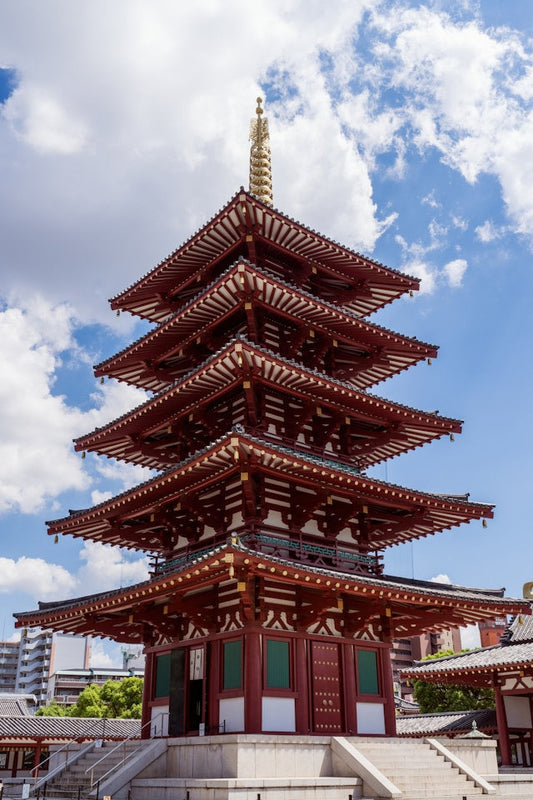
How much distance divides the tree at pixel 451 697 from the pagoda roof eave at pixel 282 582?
25557mm

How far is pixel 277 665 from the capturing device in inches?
829

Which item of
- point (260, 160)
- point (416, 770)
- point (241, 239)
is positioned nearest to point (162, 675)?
point (416, 770)

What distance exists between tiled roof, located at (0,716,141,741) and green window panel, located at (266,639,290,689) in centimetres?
2876

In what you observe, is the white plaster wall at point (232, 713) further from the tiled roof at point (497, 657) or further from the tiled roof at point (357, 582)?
the tiled roof at point (497, 657)

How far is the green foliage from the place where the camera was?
2658 inches

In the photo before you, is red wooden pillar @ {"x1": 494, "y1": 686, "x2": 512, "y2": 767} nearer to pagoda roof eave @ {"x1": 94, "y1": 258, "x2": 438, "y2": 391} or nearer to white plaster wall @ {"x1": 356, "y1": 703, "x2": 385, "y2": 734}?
white plaster wall @ {"x1": 356, "y1": 703, "x2": 385, "y2": 734}

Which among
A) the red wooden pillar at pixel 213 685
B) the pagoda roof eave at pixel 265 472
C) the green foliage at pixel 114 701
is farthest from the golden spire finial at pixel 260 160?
the green foliage at pixel 114 701

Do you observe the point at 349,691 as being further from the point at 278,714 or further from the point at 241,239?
the point at 241,239

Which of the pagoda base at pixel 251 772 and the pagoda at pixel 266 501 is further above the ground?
the pagoda at pixel 266 501

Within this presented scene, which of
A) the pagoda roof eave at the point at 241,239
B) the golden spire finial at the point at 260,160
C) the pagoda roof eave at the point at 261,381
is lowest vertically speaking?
the pagoda roof eave at the point at 261,381

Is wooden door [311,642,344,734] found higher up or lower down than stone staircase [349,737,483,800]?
higher up

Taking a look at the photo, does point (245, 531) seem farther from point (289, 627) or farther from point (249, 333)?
point (249, 333)

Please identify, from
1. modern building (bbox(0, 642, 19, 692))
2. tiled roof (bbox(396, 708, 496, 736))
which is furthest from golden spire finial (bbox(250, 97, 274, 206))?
modern building (bbox(0, 642, 19, 692))

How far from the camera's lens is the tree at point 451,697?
4894 cm
